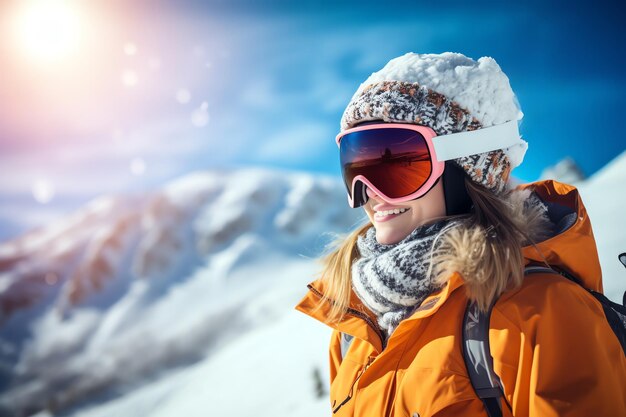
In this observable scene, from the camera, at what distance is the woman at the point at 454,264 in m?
1.32

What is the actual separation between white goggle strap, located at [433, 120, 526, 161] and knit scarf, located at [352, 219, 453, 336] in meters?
0.32


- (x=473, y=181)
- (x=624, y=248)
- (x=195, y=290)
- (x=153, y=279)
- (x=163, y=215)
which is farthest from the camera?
(x=163, y=215)

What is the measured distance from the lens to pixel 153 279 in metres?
65.0

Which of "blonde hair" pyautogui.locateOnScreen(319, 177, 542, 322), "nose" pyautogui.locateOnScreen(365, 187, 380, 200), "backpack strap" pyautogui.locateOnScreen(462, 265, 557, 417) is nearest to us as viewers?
"backpack strap" pyautogui.locateOnScreen(462, 265, 557, 417)

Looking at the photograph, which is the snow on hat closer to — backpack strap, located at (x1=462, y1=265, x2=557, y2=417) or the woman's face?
the woman's face

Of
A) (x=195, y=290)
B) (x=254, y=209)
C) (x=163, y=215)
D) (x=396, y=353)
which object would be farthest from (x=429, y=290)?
(x=163, y=215)

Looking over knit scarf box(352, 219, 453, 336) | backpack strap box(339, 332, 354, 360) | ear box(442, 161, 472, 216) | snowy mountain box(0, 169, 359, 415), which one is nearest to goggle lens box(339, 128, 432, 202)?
ear box(442, 161, 472, 216)

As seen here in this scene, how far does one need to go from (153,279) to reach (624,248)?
68.1m

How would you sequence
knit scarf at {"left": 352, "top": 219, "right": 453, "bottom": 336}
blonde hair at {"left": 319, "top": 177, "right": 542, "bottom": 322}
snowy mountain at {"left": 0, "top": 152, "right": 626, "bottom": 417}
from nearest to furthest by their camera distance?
blonde hair at {"left": 319, "top": 177, "right": 542, "bottom": 322}
knit scarf at {"left": 352, "top": 219, "right": 453, "bottom": 336}
snowy mountain at {"left": 0, "top": 152, "right": 626, "bottom": 417}

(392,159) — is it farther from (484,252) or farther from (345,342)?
(345,342)

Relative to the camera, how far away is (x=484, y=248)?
1583 millimetres

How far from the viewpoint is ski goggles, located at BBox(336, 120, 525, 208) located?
183 centimetres

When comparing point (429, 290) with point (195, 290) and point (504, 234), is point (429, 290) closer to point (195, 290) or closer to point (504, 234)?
point (504, 234)

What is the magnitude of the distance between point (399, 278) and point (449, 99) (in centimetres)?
87
